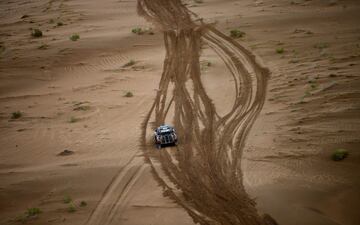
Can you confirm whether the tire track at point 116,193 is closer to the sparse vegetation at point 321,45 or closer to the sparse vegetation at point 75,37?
the sparse vegetation at point 321,45

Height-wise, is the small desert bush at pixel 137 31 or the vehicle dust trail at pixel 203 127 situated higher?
the small desert bush at pixel 137 31

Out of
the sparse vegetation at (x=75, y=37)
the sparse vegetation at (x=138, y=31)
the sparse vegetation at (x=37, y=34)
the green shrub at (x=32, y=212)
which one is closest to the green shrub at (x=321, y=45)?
the sparse vegetation at (x=138, y=31)

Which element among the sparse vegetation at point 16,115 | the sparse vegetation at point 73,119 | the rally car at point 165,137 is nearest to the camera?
the rally car at point 165,137

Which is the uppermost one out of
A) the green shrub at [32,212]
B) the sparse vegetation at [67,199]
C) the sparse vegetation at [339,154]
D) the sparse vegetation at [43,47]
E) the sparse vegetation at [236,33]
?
the sparse vegetation at [236,33]

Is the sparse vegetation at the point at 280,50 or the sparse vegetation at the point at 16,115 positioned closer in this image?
the sparse vegetation at the point at 16,115

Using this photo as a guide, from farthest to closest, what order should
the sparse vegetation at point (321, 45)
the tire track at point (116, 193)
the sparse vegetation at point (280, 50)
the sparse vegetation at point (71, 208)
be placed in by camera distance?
the sparse vegetation at point (280, 50) < the sparse vegetation at point (321, 45) < the sparse vegetation at point (71, 208) < the tire track at point (116, 193)

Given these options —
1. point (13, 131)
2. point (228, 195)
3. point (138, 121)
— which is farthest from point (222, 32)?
point (228, 195)
